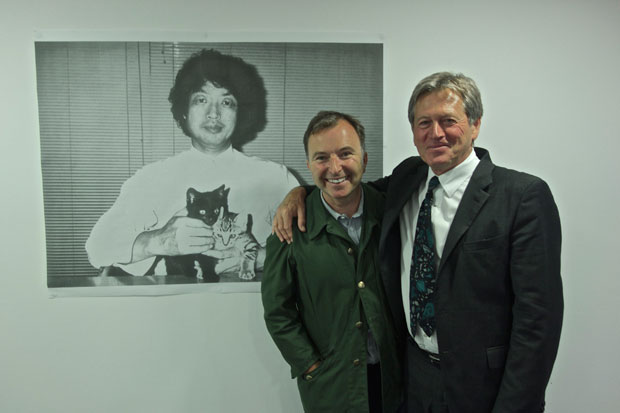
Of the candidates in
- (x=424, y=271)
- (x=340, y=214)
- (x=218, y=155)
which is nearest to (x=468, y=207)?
(x=424, y=271)

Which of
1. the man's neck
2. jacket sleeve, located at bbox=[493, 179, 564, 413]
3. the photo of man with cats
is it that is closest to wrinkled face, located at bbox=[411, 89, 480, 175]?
jacket sleeve, located at bbox=[493, 179, 564, 413]

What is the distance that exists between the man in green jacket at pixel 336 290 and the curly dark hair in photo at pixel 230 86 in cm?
47

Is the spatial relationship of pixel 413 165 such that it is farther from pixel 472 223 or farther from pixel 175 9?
pixel 175 9

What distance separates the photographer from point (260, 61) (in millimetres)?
1670

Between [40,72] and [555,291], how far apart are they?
2242mm

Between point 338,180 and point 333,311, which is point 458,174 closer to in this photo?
point 338,180

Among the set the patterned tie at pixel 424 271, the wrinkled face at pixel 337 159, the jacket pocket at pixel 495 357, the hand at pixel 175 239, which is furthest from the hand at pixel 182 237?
the jacket pocket at pixel 495 357

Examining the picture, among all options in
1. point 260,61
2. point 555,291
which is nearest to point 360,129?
point 260,61

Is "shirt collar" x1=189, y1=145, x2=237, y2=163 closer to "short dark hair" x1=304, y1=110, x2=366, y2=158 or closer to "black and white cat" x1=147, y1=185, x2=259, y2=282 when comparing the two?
"black and white cat" x1=147, y1=185, x2=259, y2=282

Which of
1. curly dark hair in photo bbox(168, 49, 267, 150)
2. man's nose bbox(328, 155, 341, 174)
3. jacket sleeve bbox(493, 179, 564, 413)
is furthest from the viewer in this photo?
curly dark hair in photo bbox(168, 49, 267, 150)

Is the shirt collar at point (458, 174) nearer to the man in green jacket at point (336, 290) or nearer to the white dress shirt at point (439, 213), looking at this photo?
the white dress shirt at point (439, 213)

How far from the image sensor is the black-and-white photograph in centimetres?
166

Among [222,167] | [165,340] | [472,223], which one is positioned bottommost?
[165,340]

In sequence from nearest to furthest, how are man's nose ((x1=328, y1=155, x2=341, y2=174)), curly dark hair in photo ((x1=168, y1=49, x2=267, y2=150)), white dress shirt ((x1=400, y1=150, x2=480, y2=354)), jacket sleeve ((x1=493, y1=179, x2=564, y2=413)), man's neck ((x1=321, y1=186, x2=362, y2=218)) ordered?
jacket sleeve ((x1=493, y1=179, x2=564, y2=413)) < white dress shirt ((x1=400, y1=150, x2=480, y2=354)) < man's nose ((x1=328, y1=155, x2=341, y2=174)) < man's neck ((x1=321, y1=186, x2=362, y2=218)) < curly dark hair in photo ((x1=168, y1=49, x2=267, y2=150))
